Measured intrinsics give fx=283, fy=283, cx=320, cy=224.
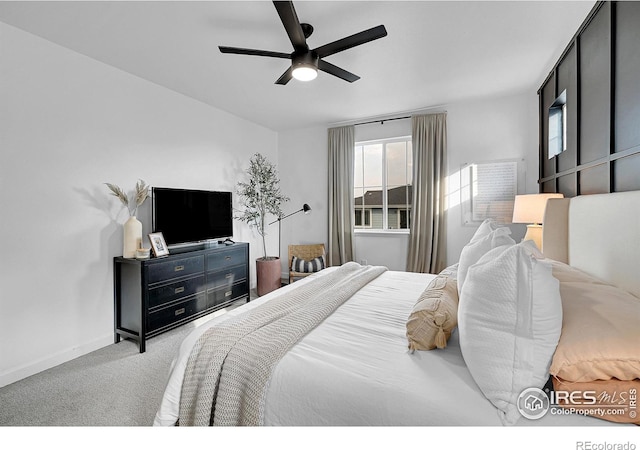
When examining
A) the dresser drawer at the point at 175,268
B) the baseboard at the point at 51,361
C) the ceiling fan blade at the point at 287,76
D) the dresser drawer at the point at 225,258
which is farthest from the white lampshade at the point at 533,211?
the baseboard at the point at 51,361

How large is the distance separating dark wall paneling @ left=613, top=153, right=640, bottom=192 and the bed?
0.16 metres

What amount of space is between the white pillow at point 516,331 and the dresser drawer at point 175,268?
266 cm

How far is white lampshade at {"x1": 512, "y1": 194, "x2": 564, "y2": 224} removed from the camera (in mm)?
2584

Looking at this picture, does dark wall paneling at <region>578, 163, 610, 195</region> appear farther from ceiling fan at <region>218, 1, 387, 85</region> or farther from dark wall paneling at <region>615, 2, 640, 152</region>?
ceiling fan at <region>218, 1, 387, 85</region>

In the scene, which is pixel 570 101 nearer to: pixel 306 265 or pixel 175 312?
pixel 306 265

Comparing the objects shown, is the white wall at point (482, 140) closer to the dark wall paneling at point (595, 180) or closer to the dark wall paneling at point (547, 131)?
the dark wall paneling at point (547, 131)

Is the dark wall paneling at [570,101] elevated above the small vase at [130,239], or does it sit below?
above

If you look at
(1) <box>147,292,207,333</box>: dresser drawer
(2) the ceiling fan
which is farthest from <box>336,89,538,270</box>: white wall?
(1) <box>147,292,207,333</box>: dresser drawer

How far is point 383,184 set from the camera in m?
4.54

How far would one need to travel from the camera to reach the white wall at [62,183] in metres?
2.13

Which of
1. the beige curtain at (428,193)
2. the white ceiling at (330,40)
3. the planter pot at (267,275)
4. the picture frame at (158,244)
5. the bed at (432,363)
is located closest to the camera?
the bed at (432,363)

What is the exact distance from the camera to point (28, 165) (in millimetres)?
2213

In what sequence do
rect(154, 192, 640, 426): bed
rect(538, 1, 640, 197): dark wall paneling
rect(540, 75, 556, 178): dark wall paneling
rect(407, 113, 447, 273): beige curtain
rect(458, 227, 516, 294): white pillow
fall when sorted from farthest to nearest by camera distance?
rect(407, 113, 447, 273): beige curtain
rect(540, 75, 556, 178): dark wall paneling
rect(538, 1, 640, 197): dark wall paneling
rect(458, 227, 516, 294): white pillow
rect(154, 192, 640, 426): bed

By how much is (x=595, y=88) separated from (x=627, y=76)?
0.41m
